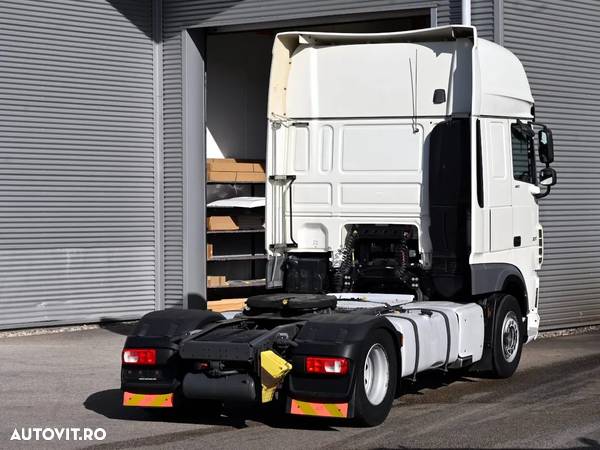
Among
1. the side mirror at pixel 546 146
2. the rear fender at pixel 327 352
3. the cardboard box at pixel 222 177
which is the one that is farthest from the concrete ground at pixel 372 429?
the cardboard box at pixel 222 177

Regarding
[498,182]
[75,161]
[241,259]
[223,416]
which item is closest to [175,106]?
[75,161]

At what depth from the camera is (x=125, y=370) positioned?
9828 millimetres

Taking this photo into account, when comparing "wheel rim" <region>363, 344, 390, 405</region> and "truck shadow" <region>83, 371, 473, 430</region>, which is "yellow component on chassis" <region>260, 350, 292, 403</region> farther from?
"wheel rim" <region>363, 344, 390, 405</region>

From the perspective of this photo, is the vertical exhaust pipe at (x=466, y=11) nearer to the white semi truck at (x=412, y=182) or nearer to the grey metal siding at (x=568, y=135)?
the grey metal siding at (x=568, y=135)

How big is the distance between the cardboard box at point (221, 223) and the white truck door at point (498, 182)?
723cm

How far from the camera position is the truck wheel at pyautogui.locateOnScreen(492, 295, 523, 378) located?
12.0 metres

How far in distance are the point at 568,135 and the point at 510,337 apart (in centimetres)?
504

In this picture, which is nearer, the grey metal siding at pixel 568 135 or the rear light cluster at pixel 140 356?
the rear light cluster at pixel 140 356

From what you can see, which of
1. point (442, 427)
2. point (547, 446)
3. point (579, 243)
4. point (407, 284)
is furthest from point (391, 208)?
point (579, 243)

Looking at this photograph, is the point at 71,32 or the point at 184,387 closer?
the point at 184,387

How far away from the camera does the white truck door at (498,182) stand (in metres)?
11.9

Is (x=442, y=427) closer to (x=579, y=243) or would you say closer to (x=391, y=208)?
(x=391, y=208)

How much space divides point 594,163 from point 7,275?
872 cm

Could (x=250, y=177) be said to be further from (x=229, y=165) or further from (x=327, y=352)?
(x=327, y=352)
